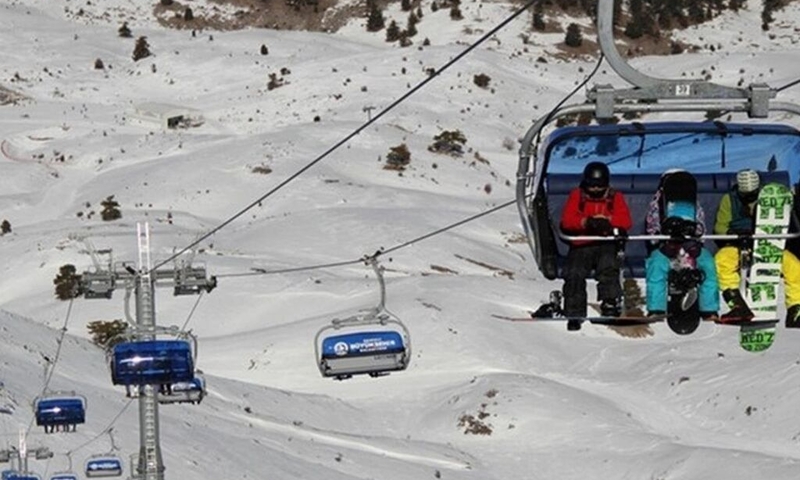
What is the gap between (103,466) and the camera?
4150cm

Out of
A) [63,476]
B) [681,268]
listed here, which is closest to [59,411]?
[63,476]

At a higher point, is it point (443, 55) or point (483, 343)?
point (483, 343)

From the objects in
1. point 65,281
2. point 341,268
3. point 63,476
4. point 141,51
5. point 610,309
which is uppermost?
point 610,309

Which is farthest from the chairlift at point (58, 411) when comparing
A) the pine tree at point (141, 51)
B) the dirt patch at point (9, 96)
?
the pine tree at point (141, 51)

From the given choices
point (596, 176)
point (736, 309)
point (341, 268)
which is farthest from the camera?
point (341, 268)

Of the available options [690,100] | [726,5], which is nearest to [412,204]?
[726,5]

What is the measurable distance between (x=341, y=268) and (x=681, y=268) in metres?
50.5

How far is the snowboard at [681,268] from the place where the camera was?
1855 cm

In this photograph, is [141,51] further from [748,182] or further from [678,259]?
[678,259]

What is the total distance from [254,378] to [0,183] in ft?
113

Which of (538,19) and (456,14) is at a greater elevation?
(456,14)

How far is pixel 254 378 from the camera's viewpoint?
190ft

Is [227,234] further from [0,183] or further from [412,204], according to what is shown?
[0,183]

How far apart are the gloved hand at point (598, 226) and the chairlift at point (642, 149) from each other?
0.88ft
